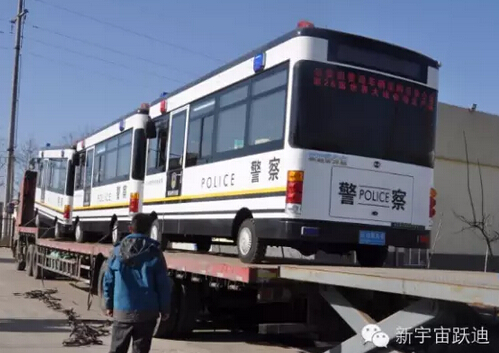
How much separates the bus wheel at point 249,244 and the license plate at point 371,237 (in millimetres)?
1207

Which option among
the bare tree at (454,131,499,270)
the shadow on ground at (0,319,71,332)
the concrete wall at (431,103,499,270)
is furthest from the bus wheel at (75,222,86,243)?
the bare tree at (454,131,499,270)

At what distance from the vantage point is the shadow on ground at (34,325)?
32.6 ft

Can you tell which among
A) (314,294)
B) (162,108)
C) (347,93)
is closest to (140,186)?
(162,108)

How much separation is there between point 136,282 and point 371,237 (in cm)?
359

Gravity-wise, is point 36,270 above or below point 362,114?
below

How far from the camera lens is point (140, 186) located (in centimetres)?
1330

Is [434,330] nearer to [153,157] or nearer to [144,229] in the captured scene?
[144,229]

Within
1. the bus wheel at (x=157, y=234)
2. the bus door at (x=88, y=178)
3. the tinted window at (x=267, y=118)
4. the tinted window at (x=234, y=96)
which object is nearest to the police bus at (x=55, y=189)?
the bus door at (x=88, y=178)

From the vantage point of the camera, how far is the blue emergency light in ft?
28.2

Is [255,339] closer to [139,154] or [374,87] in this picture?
[374,87]

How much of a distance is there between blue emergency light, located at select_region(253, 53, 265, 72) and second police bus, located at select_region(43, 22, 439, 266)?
0.07ft

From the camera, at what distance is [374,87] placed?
834cm

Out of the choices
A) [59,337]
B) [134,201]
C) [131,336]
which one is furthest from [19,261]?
[131,336]

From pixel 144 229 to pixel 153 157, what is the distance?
271 inches
